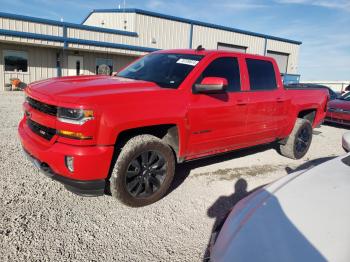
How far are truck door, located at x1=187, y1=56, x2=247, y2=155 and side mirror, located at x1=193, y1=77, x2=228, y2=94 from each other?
11 cm

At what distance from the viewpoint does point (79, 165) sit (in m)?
3.04

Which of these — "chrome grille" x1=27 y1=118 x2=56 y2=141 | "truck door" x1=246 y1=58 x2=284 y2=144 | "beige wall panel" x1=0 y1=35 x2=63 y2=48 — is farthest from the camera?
"beige wall panel" x1=0 y1=35 x2=63 y2=48

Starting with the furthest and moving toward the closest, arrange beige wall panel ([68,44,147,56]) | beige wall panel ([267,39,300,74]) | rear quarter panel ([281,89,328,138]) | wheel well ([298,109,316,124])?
beige wall panel ([267,39,300,74]) → beige wall panel ([68,44,147,56]) → wheel well ([298,109,316,124]) → rear quarter panel ([281,89,328,138])

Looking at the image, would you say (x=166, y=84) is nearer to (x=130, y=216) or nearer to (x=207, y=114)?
(x=207, y=114)

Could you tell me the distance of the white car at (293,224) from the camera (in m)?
1.55

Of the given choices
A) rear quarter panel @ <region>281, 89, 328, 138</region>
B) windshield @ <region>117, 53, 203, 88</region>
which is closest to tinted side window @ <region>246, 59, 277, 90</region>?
rear quarter panel @ <region>281, 89, 328, 138</region>

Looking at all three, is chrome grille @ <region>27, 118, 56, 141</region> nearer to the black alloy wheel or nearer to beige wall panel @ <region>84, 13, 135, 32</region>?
the black alloy wheel

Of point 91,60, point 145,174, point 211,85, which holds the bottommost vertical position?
point 145,174

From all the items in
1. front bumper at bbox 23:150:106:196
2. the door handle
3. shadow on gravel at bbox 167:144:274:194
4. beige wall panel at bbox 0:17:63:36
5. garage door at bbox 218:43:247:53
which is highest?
garage door at bbox 218:43:247:53

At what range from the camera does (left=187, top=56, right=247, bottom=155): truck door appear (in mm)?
3980

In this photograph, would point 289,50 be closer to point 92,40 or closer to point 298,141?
point 92,40

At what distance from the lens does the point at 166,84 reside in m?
3.99

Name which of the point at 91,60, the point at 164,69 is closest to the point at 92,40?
the point at 91,60

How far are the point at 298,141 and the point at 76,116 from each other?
465cm
